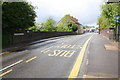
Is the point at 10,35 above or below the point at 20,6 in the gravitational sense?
below

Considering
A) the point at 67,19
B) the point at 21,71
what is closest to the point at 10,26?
the point at 21,71

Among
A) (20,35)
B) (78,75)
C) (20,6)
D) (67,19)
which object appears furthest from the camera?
(67,19)

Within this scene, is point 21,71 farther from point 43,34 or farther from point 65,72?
point 43,34

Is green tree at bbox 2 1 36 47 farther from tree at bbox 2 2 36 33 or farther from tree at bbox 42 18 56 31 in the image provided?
tree at bbox 42 18 56 31

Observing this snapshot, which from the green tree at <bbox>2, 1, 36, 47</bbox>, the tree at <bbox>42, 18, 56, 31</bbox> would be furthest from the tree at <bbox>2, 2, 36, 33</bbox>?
the tree at <bbox>42, 18, 56, 31</bbox>

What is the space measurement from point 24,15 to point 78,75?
13458mm

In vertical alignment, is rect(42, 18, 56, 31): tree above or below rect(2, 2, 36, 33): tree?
above

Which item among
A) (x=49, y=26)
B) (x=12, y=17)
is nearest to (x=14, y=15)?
(x=12, y=17)

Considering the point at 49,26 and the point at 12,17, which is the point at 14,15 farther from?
the point at 49,26

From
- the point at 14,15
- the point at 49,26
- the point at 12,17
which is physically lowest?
the point at 12,17

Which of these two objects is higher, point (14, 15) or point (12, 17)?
point (14, 15)

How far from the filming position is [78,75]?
19.4ft

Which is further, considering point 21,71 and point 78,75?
point 21,71

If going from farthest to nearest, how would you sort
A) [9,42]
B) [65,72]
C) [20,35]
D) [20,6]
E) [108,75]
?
1. [20,35]
2. [9,42]
3. [20,6]
4. [65,72]
5. [108,75]
